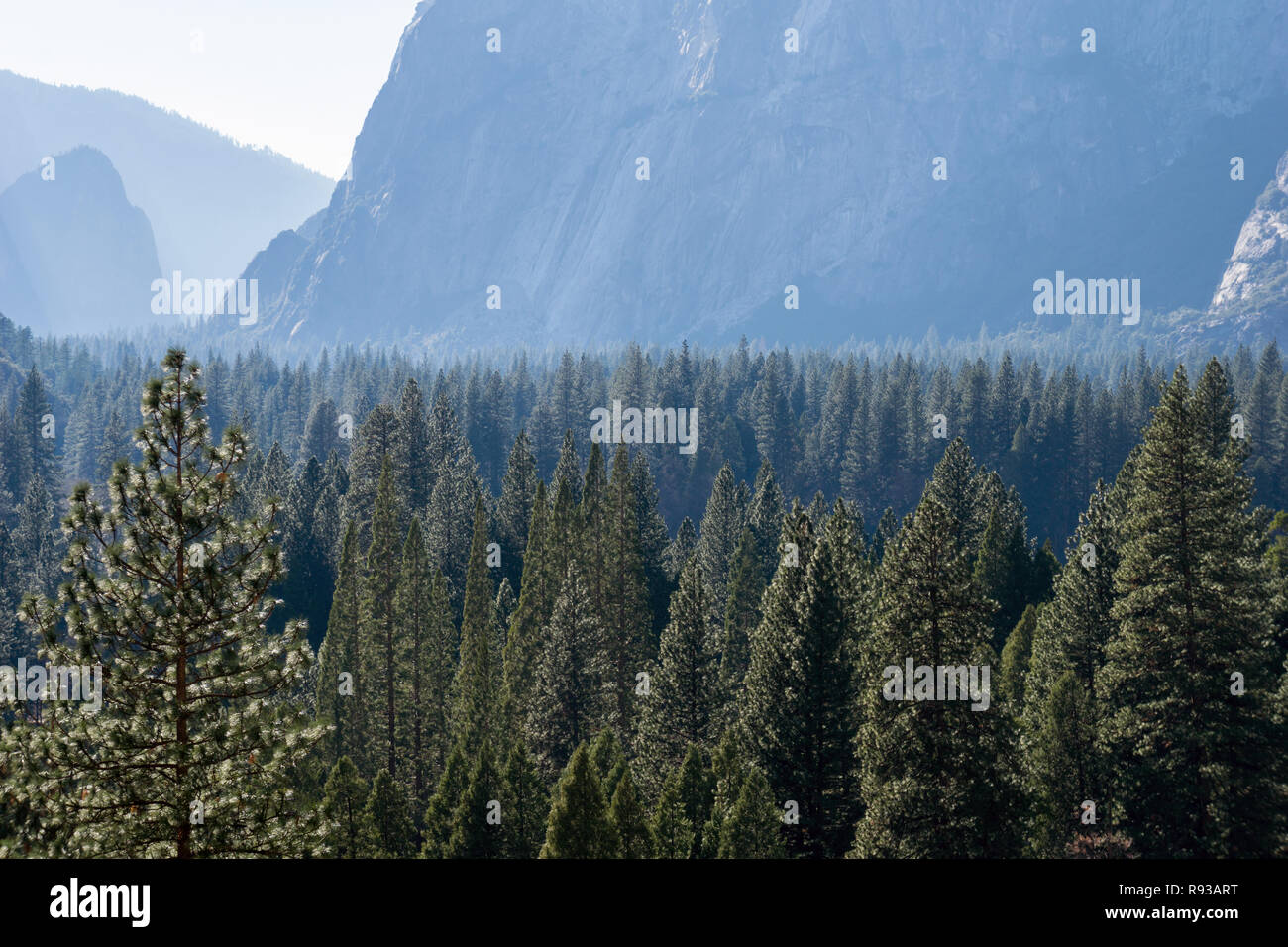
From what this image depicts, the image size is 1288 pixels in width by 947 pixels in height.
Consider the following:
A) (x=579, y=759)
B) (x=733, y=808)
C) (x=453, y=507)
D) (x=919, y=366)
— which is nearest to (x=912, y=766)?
(x=733, y=808)

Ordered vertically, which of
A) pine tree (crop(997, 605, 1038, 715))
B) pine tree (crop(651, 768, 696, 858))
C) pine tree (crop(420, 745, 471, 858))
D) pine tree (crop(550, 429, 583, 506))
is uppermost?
pine tree (crop(550, 429, 583, 506))

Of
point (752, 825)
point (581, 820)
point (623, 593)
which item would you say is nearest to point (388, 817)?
point (581, 820)

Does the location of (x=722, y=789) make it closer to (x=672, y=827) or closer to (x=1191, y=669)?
(x=672, y=827)

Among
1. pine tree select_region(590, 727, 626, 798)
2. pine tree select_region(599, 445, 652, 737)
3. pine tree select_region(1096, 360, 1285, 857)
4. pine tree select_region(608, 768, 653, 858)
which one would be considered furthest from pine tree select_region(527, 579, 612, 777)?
pine tree select_region(1096, 360, 1285, 857)

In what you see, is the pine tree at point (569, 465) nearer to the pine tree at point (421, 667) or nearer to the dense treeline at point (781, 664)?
the dense treeline at point (781, 664)

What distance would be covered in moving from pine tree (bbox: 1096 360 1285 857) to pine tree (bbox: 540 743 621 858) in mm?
14986

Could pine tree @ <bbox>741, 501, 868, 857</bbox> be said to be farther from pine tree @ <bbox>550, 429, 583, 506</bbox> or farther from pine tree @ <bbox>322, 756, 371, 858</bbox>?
pine tree @ <bbox>550, 429, 583, 506</bbox>

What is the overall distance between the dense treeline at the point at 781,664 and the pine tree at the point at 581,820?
0.18ft

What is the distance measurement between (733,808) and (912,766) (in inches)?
184

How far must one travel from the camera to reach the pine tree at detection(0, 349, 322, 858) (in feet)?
55.6

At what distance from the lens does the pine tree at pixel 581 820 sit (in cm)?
2708

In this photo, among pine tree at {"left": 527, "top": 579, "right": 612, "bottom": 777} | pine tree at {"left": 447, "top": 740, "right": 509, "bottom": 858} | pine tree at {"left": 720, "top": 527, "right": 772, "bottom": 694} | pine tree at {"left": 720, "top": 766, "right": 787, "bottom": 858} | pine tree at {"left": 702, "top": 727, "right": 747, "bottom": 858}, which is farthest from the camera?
pine tree at {"left": 720, "top": 527, "right": 772, "bottom": 694}

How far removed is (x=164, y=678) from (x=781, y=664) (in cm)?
2011
